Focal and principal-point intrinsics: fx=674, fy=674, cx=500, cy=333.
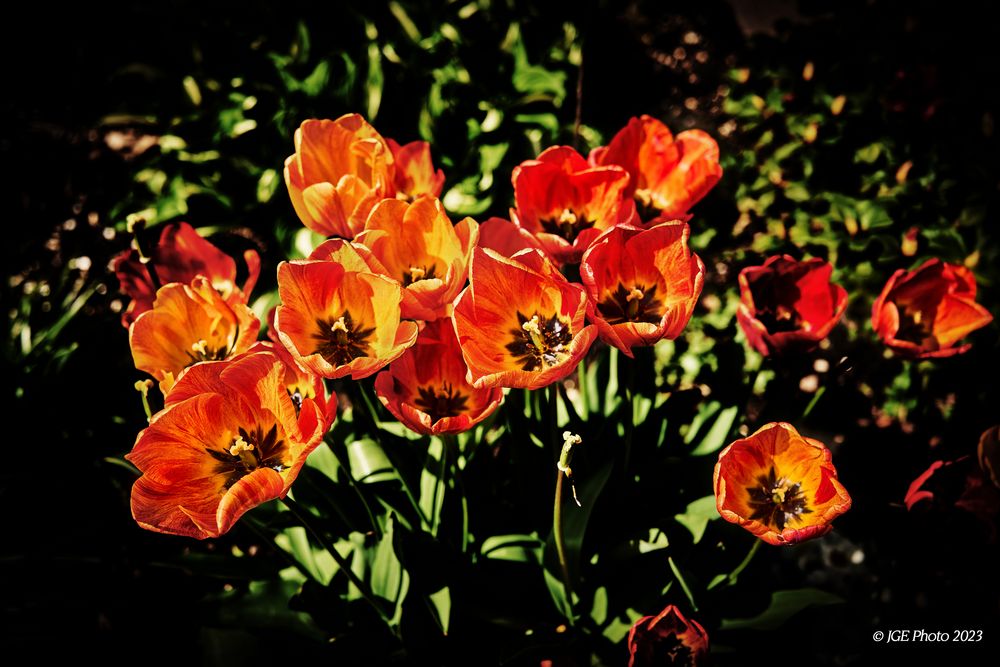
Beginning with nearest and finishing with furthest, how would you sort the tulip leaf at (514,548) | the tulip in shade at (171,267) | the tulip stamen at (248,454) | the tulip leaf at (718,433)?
the tulip stamen at (248,454)
the tulip in shade at (171,267)
the tulip leaf at (514,548)
the tulip leaf at (718,433)

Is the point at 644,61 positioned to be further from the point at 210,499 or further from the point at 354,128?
the point at 210,499

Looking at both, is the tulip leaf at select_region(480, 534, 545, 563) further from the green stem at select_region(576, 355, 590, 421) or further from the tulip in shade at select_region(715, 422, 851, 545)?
the tulip in shade at select_region(715, 422, 851, 545)

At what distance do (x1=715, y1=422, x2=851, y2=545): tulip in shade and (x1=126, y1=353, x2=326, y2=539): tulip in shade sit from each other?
0.60 meters

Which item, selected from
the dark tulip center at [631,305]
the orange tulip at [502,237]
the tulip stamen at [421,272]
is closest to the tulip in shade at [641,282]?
the dark tulip center at [631,305]

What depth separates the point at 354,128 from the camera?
114 cm

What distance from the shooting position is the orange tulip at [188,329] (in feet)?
3.40

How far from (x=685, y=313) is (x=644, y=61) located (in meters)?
2.74

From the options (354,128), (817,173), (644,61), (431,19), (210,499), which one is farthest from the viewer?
(644,61)

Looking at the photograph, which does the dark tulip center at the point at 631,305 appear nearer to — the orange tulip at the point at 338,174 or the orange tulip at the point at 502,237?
the orange tulip at the point at 502,237

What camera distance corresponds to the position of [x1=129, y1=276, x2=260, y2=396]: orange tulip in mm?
1036

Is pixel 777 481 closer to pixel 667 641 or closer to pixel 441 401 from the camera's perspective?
pixel 667 641

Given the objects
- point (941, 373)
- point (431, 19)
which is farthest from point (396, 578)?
point (431, 19)

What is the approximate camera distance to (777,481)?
1.07m

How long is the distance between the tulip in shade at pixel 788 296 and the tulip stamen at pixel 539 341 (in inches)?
13.8
